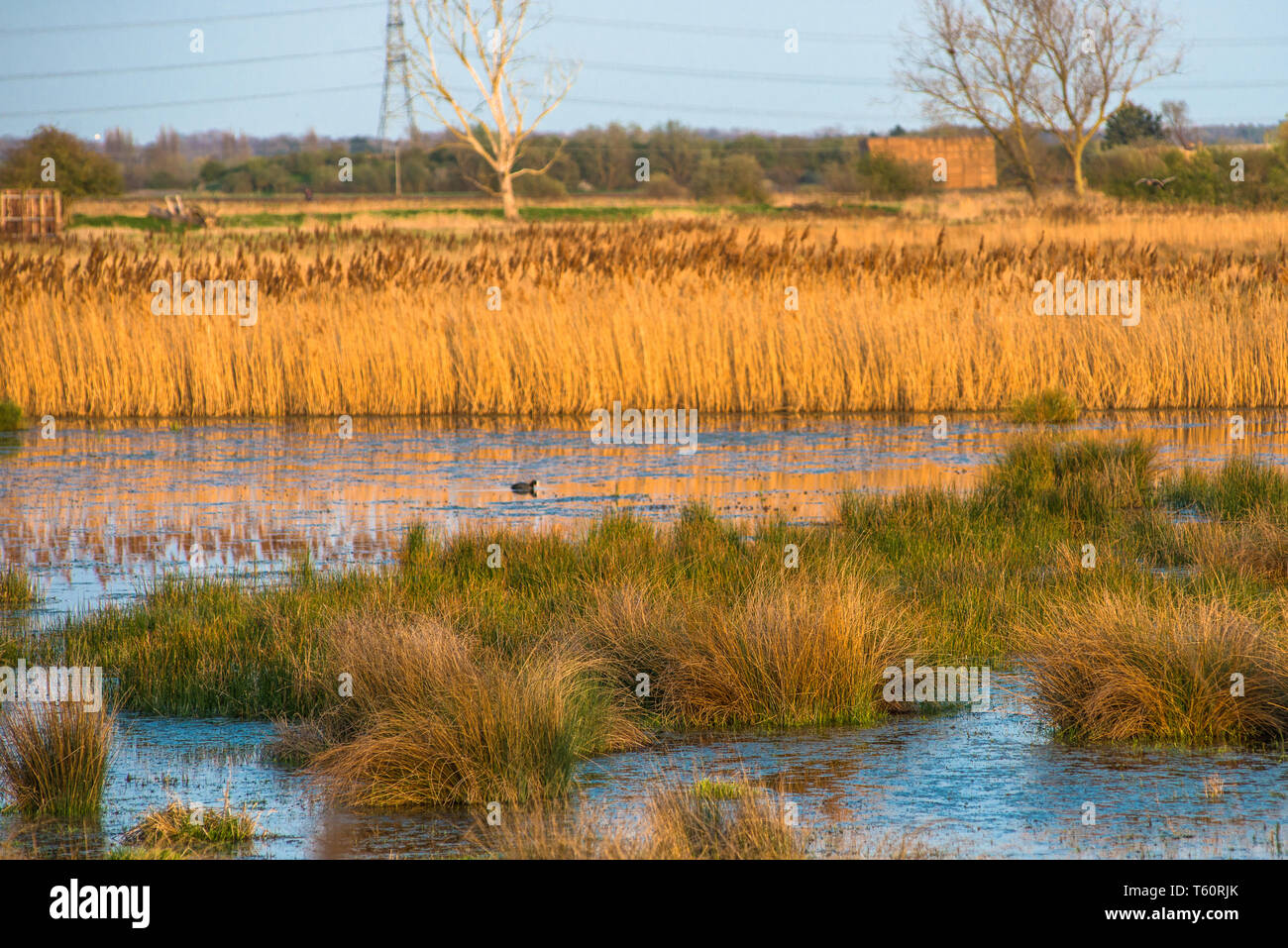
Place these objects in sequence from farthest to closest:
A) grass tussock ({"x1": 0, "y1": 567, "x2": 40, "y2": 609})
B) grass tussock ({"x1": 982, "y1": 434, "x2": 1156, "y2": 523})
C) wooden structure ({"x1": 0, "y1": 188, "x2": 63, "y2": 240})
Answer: wooden structure ({"x1": 0, "y1": 188, "x2": 63, "y2": 240}), grass tussock ({"x1": 982, "y1": 434, "x2": 1156, "y2": 523}), grass tussock ({"x1": 0, "y1": 567, "x2": 40, "y2": 609})

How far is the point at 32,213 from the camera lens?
40.2 metres

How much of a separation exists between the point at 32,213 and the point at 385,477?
32.0 meters

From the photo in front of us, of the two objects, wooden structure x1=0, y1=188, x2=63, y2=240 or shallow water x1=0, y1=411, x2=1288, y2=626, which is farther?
wooden structure x1=0, y1=188, x2=63, y2=240

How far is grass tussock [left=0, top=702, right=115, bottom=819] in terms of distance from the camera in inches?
198

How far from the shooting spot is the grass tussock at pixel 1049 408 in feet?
48.5

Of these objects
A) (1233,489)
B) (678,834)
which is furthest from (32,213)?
(678,834)

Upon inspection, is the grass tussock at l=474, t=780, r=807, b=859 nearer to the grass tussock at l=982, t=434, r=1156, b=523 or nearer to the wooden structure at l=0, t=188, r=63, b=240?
the grass tussock at l=982, t=434, r=1156, b=523

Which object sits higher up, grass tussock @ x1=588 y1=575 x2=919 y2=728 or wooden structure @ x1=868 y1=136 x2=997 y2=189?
wooden structure @ x1=868 y1=136 x2=997 y2=189

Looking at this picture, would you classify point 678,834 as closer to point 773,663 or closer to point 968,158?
point 773,663

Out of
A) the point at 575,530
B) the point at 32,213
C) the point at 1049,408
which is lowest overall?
the point at 575,530

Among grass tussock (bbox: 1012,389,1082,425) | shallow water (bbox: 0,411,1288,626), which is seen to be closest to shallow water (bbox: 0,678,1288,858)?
shallow water (bbox: 0,411,1288,626)

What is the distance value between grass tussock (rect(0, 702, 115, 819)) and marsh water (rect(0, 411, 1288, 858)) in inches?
4.2

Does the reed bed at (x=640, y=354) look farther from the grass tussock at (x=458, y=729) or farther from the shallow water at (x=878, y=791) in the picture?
the grass tussock at (x=458, y=729)
